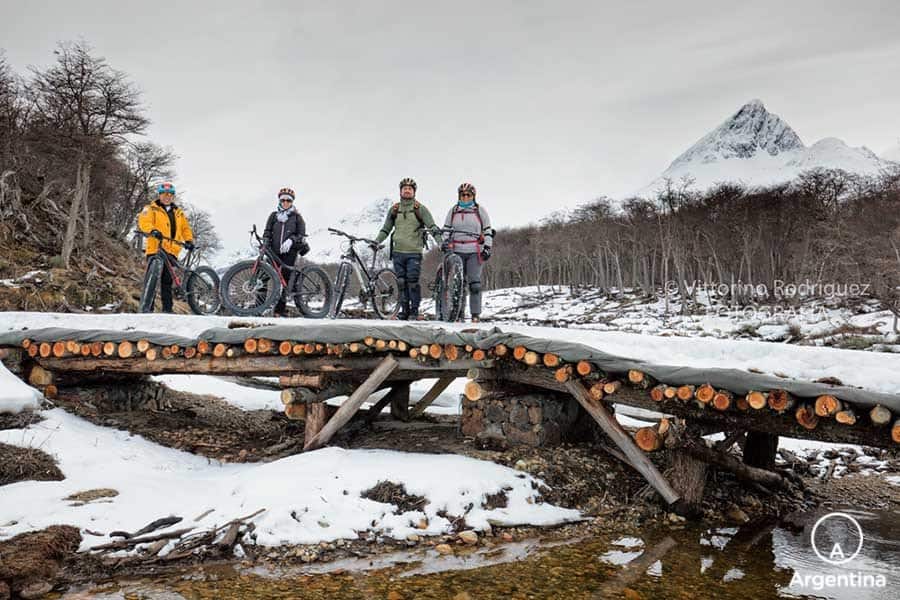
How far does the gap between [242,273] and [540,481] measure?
6.01 meters

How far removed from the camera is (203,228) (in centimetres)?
5578

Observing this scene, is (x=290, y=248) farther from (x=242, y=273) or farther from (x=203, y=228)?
(x=203, y=228)

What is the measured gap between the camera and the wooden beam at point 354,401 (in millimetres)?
7309

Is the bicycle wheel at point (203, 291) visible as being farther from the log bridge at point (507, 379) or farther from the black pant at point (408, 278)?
the black pant at point (408, 278)

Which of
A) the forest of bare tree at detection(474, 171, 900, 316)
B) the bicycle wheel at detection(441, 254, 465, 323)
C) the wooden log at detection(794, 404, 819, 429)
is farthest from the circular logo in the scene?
the forest of bare tree at detection(474, 171, 900, 316)

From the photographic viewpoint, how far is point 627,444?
639cm

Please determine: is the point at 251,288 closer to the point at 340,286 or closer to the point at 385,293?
the point at 340,286

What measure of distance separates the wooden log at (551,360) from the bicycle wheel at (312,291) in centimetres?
455

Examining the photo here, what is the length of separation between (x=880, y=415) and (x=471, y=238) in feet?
19.2

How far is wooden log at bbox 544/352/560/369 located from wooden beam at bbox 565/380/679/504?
0.25 meters

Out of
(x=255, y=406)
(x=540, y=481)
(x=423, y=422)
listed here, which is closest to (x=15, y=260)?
(x=255, y=406)

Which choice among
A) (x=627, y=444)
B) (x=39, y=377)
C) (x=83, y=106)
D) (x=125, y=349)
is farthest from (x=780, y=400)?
(x=83, y=106)

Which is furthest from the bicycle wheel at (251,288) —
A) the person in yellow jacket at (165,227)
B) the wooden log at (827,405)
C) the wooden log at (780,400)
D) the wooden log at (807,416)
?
the wooden log at (827,405)

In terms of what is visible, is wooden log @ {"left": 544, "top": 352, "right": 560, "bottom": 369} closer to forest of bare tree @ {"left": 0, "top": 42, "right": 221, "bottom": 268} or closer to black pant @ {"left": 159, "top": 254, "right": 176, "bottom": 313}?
black pant @ {"left": 159, "top": 254, "right": 176, "bottom": 313}
